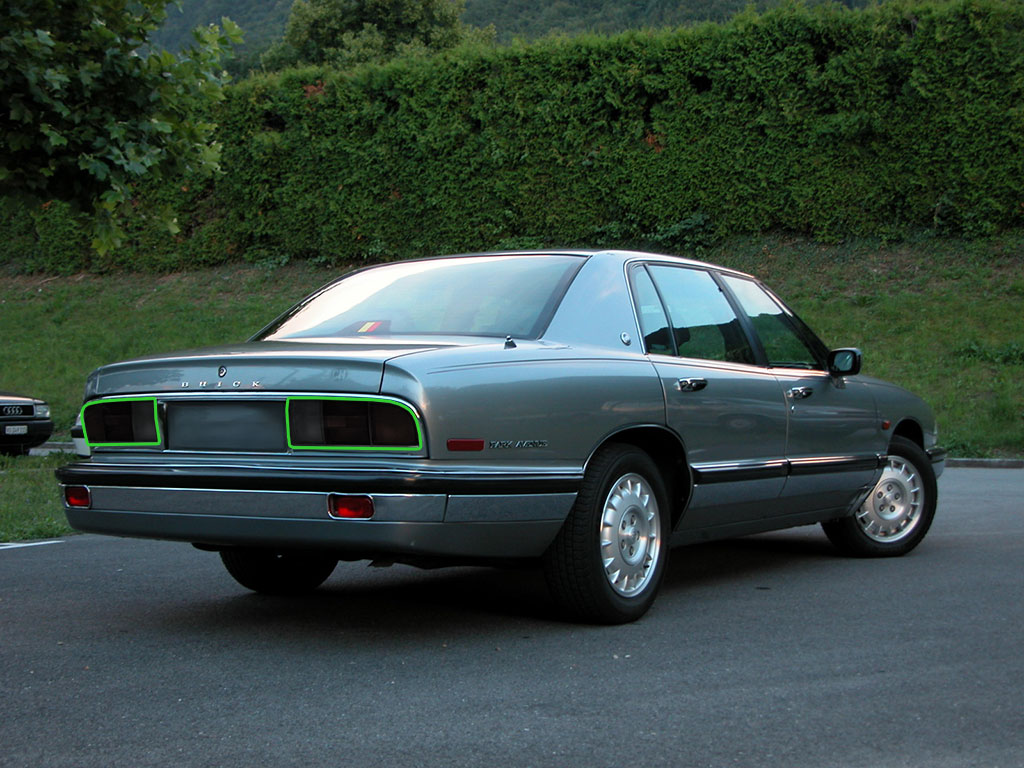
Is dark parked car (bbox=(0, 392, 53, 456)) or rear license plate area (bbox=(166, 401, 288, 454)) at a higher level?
rear license plate area (bbox=(166, 401, 288, 454))

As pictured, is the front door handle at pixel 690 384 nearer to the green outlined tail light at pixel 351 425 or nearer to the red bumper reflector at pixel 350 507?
the green outlined tail light at pixel 351 425

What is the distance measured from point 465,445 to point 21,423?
12.2 meters

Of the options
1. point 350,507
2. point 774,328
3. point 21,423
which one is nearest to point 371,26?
point 21,423

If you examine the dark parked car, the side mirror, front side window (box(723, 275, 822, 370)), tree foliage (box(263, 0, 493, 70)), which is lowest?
the dark parked car

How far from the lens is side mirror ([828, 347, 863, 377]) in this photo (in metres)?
6.72

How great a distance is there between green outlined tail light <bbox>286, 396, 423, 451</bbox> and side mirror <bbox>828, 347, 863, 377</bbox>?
3.11 m

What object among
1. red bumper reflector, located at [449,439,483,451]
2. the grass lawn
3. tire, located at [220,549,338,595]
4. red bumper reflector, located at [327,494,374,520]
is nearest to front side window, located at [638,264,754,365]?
red bumper reflector, located at [449,439,483,451]

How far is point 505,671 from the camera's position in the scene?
441 cm

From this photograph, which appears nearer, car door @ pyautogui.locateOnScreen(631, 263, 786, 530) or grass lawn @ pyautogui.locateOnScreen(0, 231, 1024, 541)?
car door @ pyautogui.locateOnScreen(631, 263, 786, 530)

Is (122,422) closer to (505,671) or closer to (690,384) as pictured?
(505,671)

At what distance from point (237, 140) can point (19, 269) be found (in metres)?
6.41

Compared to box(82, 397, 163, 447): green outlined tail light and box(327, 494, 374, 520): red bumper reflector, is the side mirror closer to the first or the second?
box(327, 494, 374, 520): red bumper reflector

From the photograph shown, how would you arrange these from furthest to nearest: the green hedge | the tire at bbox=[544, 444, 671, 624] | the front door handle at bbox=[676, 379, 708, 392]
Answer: the green hedge
the front door handle at bbox=[676, 379, 708, 392]
the tire at bbox=[544, 444, 671, 624]

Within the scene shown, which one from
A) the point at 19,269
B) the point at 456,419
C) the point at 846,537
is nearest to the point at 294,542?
the point at 456,419
